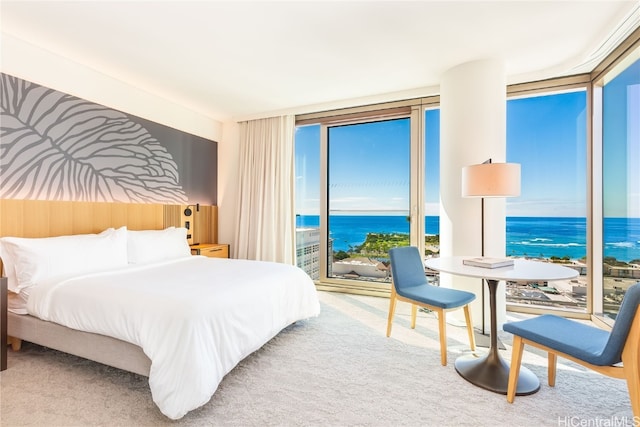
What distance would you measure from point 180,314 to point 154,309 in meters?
0.20

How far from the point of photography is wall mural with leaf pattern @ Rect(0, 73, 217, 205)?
2.66m

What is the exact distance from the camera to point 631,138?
8.86ft

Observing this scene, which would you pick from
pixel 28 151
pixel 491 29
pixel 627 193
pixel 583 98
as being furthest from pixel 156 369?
pixel 583 98

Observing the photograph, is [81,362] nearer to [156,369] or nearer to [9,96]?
[156,369]

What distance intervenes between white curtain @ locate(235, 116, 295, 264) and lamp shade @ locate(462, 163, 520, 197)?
2.65 metres

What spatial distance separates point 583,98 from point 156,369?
4587 mm

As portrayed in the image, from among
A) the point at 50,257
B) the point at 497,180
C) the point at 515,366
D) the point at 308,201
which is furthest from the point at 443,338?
the point at 50,257

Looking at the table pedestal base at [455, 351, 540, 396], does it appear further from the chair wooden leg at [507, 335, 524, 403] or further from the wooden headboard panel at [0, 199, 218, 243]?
the wooden headboard panel at [0, 199, 218, 243]

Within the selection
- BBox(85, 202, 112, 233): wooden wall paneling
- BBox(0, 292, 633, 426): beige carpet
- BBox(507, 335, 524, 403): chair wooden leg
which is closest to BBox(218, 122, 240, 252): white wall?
BBox(85, 202, 112, 233): wooden wall paneling

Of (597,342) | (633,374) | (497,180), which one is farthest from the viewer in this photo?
(497,180)

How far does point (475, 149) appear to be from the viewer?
3.01 metres

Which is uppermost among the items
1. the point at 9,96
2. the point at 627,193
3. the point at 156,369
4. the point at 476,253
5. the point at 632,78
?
the point at 632,78

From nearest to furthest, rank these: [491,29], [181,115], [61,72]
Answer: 1. [491,29]
2. [61,72]
3. [181,115]

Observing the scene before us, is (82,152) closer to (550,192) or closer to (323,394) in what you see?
(323,394)
